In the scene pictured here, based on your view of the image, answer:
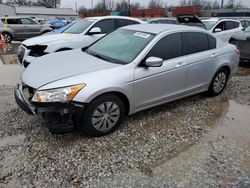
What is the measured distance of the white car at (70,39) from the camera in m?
6.66

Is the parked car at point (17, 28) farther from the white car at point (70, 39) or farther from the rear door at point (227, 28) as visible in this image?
the rear door at point (227, 28)

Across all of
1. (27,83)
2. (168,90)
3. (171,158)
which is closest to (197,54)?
(168,90)

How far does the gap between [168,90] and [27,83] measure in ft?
7.36

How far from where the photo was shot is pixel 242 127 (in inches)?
168

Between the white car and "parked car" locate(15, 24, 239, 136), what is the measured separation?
227 cm

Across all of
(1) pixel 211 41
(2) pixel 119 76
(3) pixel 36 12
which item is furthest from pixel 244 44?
(3) pixel 36 12

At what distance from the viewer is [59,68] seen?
3789 millimetres

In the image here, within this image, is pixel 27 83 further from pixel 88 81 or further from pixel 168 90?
pixel 168 90

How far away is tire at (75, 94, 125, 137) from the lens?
11.4ft

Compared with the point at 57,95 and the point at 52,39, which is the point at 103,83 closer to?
the point at 57,95

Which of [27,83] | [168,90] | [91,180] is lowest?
[91,180]

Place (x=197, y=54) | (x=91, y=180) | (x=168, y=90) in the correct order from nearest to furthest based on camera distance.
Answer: (x=91, y=180) < (x=168, y=90) < (x=197, y=54)

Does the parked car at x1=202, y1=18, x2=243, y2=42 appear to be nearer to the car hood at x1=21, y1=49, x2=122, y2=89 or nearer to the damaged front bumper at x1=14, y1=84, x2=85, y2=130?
the car hood at x1=21, y1=49, x2=122, y2=89

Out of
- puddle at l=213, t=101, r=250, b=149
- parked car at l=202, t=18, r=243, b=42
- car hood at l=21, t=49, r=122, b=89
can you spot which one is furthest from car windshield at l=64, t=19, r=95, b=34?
parked car at l=202, t=18, r=243, b=42
